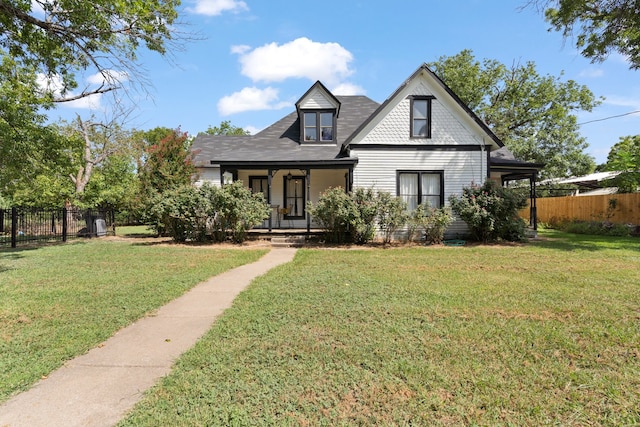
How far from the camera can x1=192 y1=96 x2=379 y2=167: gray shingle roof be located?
14.4 metres

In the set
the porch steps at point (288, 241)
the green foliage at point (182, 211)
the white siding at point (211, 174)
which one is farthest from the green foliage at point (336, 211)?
the white siding at point (211, 174)

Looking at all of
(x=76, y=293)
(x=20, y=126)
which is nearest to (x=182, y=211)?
(x=20, y=126)

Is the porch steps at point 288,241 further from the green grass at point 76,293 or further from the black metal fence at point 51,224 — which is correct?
the black metal fence at point 51,224

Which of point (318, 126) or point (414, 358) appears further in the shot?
point (318, 126)

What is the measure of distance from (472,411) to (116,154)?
28.3 meters

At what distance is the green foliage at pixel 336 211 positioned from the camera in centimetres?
1181

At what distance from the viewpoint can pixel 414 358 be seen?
3488 millimetres

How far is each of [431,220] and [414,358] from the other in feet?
32.3

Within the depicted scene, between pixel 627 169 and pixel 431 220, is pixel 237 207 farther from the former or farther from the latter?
pixel 627 169

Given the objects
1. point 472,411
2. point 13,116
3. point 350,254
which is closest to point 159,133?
point 13,116

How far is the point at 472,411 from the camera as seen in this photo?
2.65m

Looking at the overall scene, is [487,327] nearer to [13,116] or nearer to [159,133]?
[13,116]

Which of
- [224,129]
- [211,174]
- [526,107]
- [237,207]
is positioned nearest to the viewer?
[237,207]

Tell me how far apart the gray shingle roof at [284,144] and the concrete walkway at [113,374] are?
32.1ft
